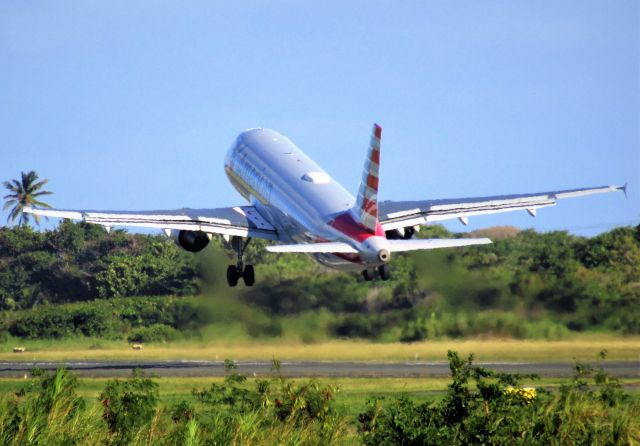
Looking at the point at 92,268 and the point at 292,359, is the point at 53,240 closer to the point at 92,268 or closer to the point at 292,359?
the point at 92,268

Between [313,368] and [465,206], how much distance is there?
10.4m

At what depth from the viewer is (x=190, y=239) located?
69.7 meters

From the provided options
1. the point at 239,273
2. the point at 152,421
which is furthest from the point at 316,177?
the point at 152,421

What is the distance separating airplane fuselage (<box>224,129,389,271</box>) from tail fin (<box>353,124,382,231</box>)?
40 cm

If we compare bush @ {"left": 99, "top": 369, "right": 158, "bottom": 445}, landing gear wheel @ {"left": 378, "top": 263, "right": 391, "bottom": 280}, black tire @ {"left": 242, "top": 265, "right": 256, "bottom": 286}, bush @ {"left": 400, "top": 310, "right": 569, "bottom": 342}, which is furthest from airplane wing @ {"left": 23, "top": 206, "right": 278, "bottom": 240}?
bush @ {"left": 99, "top": 369, "right": 158, "bottom": 445}

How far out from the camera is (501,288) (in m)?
67.2

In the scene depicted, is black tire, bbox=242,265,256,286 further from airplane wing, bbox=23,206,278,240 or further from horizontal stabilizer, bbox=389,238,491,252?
horizontal stabilizer, bbox=389,238,491,252

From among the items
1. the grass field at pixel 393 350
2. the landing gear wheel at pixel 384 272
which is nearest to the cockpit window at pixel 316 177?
the landing gear wheel at pixel 384 272

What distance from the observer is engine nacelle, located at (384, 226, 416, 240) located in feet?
231

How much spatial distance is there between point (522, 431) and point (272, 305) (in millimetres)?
37775

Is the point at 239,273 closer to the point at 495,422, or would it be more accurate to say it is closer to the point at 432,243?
the point at 432,243

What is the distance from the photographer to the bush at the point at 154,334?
243ft

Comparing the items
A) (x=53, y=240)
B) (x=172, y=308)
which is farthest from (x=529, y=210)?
(x=53, y=240)

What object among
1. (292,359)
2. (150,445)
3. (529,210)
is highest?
(529,210)
